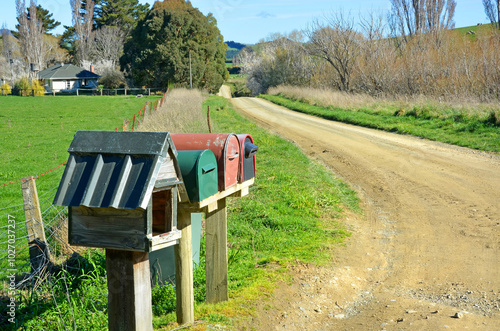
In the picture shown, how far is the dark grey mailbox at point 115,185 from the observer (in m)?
2.70

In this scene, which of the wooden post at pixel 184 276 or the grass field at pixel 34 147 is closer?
the wooden post at pixel 184 276

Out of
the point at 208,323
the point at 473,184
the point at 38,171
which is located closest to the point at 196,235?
the point at 208,323

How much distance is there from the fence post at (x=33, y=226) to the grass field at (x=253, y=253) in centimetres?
34

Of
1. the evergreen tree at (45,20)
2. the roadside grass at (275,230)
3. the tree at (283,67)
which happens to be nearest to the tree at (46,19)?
the evergreen tree at (45,20)

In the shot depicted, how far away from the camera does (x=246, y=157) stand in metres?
4.58

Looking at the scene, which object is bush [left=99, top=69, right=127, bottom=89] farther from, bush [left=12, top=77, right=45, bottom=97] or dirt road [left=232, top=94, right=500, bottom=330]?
dirt road [left=232, top=94, right=500, bottom=330]

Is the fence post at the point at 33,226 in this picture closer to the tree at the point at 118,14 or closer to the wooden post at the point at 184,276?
the wooden post at the point at 184,276

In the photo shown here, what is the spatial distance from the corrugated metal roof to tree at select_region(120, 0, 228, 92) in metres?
46.9

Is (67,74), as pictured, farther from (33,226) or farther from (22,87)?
(33,226)

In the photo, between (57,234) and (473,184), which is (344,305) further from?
(473,184)

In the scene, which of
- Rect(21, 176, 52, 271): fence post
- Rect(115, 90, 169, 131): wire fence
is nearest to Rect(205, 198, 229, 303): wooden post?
Rect(21, 176, 52, 271): fence post

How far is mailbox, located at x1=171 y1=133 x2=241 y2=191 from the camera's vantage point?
4.08 metres

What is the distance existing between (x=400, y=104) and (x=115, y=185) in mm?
20530

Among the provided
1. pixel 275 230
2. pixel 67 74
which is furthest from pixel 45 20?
pixel 275 230
